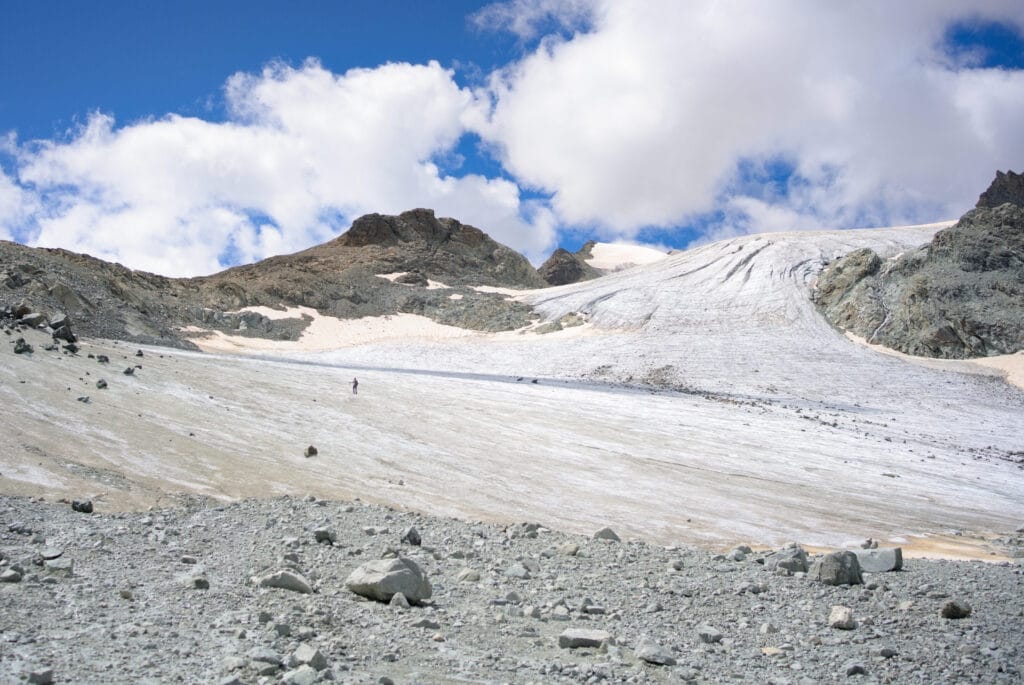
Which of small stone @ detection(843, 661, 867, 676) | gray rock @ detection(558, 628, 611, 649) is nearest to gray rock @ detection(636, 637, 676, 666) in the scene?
gray rock @ detection(558, 628, 611, 649)

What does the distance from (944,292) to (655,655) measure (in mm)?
53326

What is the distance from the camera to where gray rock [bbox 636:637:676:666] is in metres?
6.30

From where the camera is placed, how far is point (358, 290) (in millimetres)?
65375

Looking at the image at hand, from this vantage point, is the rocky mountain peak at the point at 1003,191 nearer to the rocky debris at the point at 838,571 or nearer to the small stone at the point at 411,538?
the rocky debris at the point at 838,571

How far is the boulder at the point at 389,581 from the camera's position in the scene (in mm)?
7195

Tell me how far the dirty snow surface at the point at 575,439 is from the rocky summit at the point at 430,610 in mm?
3253

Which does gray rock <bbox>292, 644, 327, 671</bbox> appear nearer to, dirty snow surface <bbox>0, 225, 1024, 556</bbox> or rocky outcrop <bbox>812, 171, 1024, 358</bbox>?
dirty snow surface <bbox>0, 225, 1024, 556</bbox>

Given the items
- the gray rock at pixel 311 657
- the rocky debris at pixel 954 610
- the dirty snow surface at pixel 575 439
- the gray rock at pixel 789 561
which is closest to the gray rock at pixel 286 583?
the gray rock at pixel 311 657

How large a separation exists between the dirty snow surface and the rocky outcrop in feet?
17.1

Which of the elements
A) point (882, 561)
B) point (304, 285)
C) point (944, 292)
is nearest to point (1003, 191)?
point (944, 292)

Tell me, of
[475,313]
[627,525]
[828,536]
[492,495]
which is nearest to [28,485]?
[492,495]

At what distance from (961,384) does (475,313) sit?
3474cm

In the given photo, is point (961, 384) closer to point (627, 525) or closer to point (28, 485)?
point (627, 525)

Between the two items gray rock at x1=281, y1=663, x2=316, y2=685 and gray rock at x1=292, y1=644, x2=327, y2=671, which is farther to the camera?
gray rock at x1=292, y1=644, x2=327, y2=671
